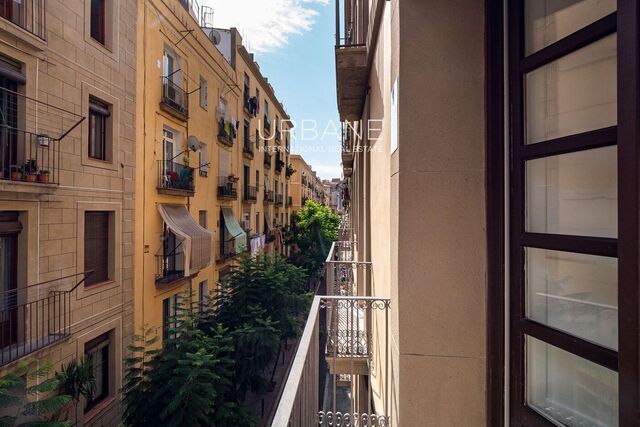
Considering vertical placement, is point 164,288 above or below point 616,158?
below

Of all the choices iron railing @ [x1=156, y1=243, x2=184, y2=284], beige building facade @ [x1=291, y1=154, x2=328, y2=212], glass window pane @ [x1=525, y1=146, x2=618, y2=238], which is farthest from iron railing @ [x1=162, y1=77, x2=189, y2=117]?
beige building facade @ [x1=291, y1=154, x2=328, y2=212]

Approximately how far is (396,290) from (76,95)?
833 centimetres

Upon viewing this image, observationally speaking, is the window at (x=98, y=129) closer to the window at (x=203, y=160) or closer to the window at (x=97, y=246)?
the window at (x=97, y=246)

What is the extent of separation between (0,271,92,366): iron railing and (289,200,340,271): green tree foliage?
18150 millimetres

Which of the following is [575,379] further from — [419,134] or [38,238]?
[38,238]

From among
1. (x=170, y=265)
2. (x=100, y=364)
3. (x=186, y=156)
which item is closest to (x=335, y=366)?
(x=100, y=364)

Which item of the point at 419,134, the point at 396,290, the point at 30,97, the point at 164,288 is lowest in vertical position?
the point at 164,288

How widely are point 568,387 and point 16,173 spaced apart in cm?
800

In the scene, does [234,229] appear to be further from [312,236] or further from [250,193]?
[312,236]

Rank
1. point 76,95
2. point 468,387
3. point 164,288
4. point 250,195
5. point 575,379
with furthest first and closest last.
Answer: point 250,195 → point 164,288 → point 76,95 → point 468,387 → point 575,379

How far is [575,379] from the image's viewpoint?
1.53 m

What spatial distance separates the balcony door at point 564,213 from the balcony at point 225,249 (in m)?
14.2

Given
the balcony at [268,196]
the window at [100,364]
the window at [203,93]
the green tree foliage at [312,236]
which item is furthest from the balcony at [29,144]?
the green tree foliage at [312,236]

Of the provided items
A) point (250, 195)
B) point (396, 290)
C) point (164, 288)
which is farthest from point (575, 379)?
point (250, 195)
